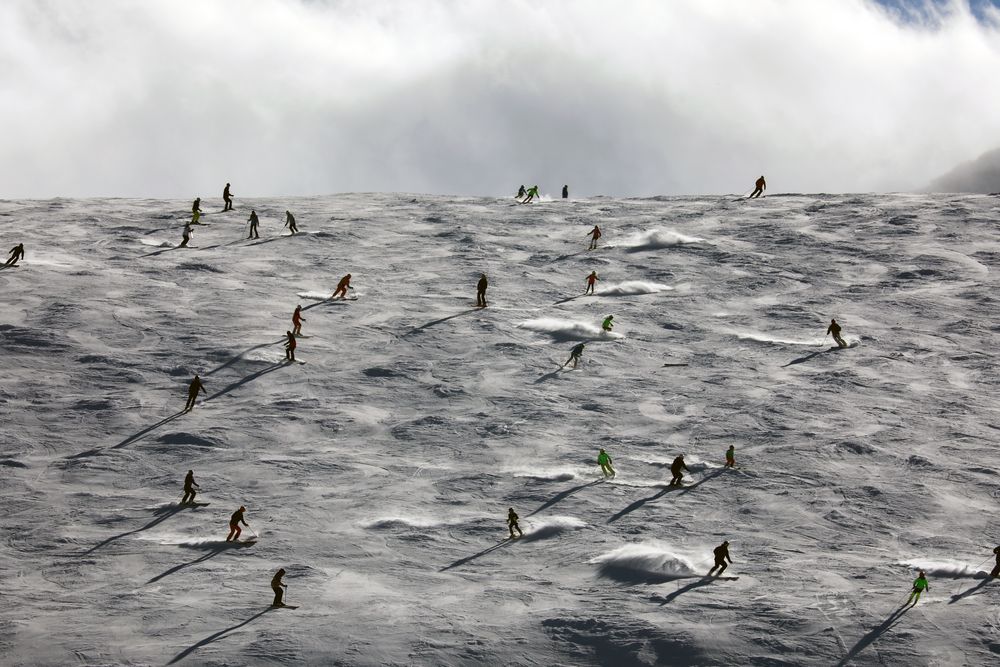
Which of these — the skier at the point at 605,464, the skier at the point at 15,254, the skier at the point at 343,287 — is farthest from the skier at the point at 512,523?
the skier at the point at 15,254

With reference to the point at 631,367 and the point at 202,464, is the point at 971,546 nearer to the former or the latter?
the point at 631,367

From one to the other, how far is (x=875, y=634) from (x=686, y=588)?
3805 millimetres

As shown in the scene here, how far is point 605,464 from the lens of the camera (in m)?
28.4

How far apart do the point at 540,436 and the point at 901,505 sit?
9.39m

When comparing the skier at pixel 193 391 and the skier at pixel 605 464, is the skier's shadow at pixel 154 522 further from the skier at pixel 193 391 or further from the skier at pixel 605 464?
the skier at pixel 605 464

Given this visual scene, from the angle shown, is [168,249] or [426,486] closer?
[426,486]

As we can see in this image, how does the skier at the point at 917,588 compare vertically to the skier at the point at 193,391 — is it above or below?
below

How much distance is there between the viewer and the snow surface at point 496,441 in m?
22.0

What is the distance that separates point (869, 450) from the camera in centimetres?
3036

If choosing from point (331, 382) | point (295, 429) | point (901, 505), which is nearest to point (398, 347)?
point (331, 382)

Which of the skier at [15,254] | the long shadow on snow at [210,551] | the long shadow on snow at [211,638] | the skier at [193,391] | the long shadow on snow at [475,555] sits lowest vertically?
the long shadow on snow at [211,638]

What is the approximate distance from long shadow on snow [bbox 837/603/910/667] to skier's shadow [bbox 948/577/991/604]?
3.65ft

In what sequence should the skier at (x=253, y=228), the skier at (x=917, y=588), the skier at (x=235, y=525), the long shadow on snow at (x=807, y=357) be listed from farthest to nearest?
the skier at (x=253, y=228) → the long shadow on snow at (x=807, y=357) → the skier at (x=235, y=525) → the skier at (x=917, y=588)

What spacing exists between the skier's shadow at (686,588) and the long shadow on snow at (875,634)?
339 centimetres
